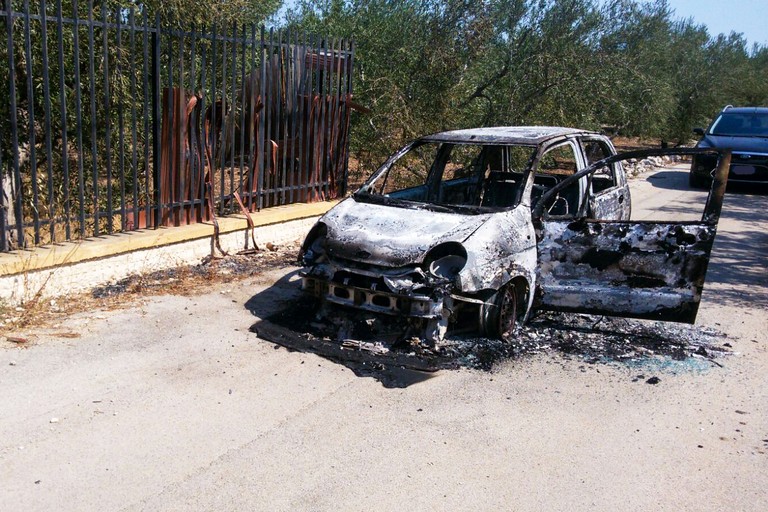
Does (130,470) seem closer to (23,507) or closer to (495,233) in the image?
(23,507)

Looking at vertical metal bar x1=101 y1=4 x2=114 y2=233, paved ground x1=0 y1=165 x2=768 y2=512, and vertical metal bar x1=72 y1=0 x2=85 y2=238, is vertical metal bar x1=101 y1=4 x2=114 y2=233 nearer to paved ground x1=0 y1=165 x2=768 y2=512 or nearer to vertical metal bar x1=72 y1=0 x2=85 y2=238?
vertical metal bar x1=72 y1=0 x2=85 y2=238

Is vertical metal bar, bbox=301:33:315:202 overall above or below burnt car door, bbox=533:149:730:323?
above

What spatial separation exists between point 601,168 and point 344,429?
4657 millimetres

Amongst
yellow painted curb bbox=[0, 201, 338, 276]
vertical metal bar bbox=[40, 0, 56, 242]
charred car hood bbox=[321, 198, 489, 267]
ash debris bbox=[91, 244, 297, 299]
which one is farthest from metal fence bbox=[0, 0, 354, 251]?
charred car hood bbox=[321, 198, 489, 267]

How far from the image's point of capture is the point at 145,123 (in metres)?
7.47

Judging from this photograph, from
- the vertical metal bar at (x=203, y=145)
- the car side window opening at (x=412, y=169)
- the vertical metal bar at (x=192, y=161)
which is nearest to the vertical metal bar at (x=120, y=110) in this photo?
the vertical metal bar at (x=192, y=161)

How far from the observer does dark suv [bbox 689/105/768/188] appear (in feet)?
50.5

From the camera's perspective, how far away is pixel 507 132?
7219 millimetres

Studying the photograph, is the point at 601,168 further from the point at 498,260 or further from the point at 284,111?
the point at 284,111

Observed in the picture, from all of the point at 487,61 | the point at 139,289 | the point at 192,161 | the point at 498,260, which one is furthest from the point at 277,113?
the point at 487,61

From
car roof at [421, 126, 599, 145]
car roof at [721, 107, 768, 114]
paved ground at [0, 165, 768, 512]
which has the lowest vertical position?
paved ground at [0, 165, 768, 512]


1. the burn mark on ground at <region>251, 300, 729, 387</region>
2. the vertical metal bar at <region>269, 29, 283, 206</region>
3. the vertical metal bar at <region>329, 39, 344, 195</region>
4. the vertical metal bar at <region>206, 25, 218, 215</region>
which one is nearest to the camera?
the burn mark on ground at <region>251, 300, 729, 387</region>

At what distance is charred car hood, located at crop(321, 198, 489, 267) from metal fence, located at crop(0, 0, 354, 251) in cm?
241

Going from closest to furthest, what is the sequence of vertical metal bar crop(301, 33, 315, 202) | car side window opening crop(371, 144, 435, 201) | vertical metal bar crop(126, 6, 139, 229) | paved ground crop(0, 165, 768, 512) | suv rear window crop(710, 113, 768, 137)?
paved ground crop(0, 165, 768, 512), vertical metal bar crop(126, 6, 139, 229), vertical metal bar crop(301, 33, 315, 202), car side window opening crop(371, 144, 435, 201), suv rear window crop(710, 113, 768, 137)
